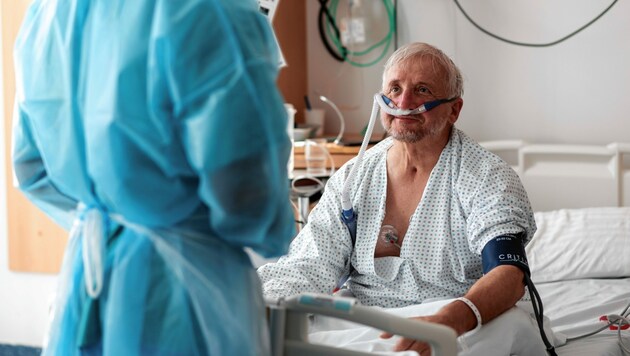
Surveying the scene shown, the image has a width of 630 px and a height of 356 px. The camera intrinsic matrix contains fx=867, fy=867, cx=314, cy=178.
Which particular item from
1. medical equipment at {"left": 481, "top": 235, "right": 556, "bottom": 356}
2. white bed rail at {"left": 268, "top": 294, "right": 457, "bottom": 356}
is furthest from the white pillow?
white bed rail at {"left": 268, "top": 294, "right": 457, "bottom": 356}

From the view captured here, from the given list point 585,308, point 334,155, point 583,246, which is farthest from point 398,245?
point 334,155

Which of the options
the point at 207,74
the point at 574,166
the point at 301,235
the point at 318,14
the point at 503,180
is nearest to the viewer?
the point at 207,74

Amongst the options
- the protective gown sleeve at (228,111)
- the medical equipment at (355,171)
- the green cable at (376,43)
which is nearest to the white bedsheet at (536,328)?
the medical equipment at (355,171)

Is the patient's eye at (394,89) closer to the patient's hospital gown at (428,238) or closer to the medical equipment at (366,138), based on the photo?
the medical equipment at (366,138)

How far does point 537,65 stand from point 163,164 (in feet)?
8.84

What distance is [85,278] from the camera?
1.27 m

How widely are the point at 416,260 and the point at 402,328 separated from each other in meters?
0.84

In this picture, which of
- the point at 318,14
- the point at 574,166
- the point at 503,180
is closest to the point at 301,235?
the point at 503,180

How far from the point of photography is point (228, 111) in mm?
1150

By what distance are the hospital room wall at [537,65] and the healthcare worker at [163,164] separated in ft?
8.27

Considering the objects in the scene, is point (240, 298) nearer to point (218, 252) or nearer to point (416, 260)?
point (218, 252)

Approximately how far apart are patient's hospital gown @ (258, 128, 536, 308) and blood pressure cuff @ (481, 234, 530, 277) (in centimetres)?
2

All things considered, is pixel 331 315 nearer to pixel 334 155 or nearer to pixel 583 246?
pixel 583 246

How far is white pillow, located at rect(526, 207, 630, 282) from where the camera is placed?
2.96m
